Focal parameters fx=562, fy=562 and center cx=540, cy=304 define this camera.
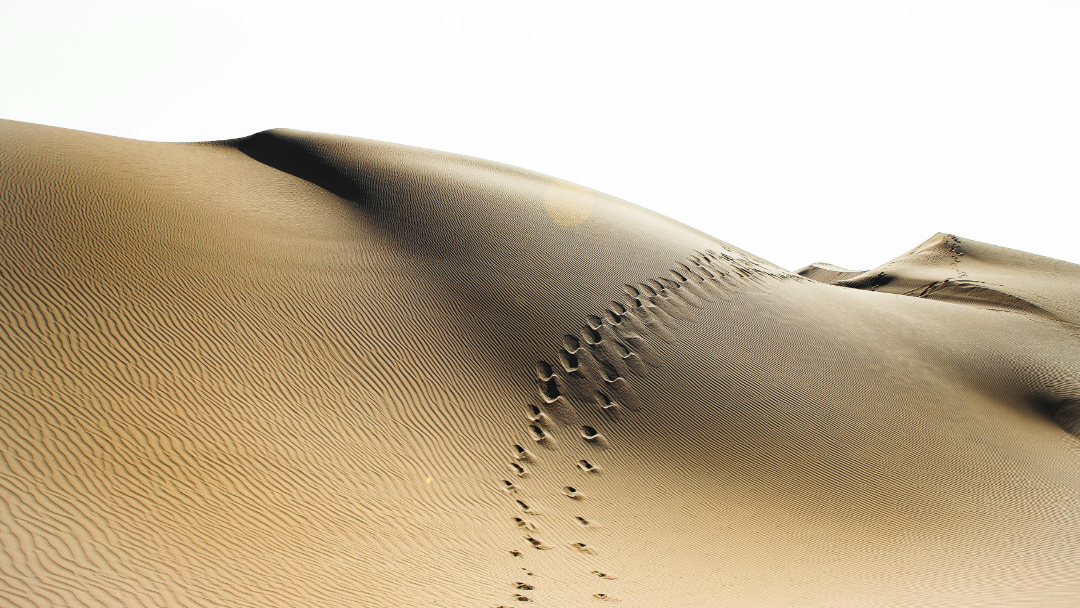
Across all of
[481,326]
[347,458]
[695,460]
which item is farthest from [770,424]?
[347,458]

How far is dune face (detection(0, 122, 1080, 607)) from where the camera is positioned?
14.5ft

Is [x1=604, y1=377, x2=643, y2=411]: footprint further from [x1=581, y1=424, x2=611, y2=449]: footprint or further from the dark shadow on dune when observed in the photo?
the dark shadow on dune

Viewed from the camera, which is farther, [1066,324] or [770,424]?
[1066,324]

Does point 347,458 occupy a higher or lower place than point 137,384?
lower

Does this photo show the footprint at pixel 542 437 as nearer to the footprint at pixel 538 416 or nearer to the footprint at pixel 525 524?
the footprint at pixel 538 416

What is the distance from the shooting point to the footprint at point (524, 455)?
21.6 ft

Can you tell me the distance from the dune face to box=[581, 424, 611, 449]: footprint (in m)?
0.03

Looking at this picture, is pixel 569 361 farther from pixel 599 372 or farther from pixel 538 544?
pixel 538 544

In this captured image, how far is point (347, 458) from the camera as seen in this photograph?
223 inches

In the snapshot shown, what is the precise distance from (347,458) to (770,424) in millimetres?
5625

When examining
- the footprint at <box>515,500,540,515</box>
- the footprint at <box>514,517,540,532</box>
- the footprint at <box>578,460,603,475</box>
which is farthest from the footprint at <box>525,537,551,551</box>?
the footprint at <box>578,460,603,475</box>

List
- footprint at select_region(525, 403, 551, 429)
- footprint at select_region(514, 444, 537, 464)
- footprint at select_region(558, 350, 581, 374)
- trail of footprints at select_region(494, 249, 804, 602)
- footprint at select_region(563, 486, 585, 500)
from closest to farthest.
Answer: trail of footprints at select_region(494, 249, 804, 602), footprint at select_region(563, 486, 585, 500), footprint at select_region(514, 444, 537, 464), footprint at select_region(525, 403, 551, 429), footprint at select_region(558, 350, 581, 374)

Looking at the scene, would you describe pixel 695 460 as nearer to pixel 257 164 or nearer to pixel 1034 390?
pixel 1034 390

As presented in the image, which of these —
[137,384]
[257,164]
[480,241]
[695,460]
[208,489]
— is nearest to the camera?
[208,489]
